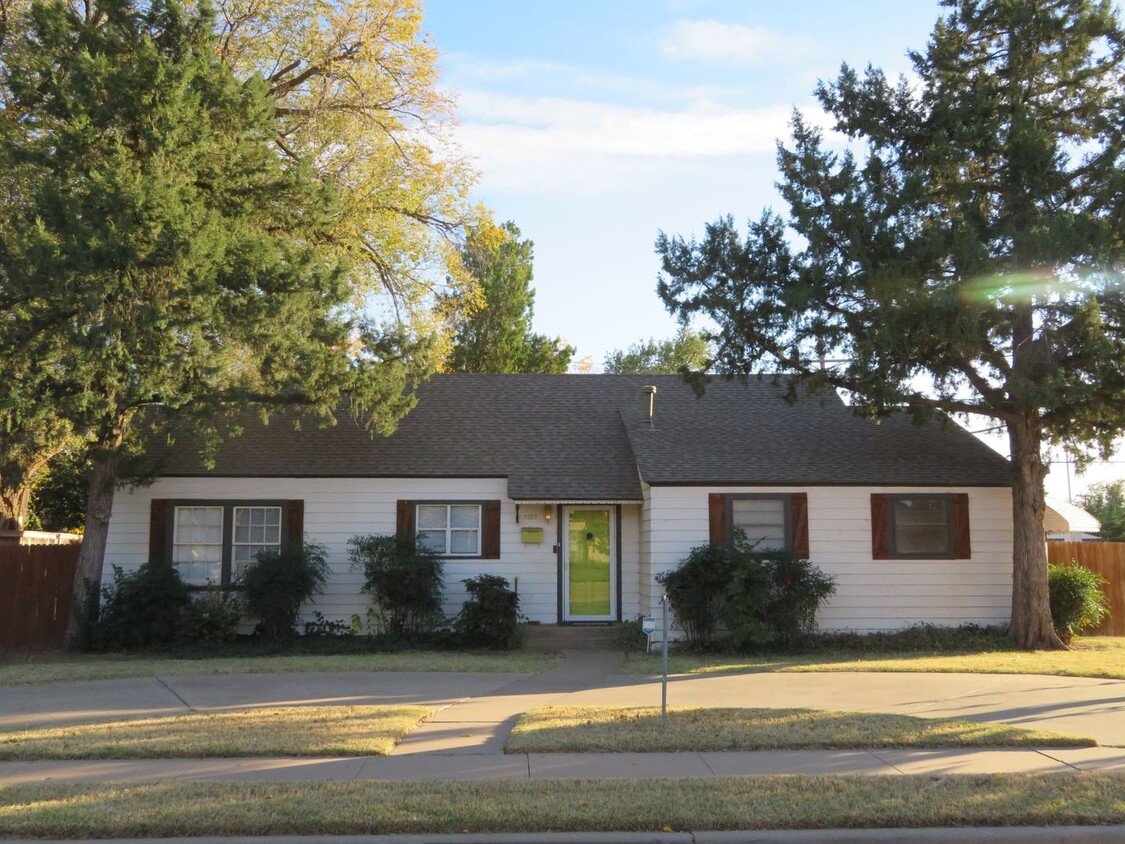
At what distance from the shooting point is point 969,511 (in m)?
17.7

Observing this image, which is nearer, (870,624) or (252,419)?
(870,624)

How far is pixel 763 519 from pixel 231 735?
10.3 meters

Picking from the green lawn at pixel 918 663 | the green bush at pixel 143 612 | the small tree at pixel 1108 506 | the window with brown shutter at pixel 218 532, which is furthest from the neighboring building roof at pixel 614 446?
the small tree at pixel 1108 506

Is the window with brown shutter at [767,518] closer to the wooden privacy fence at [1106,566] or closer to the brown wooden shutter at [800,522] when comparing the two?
the brown wooden shutter at [800,522]

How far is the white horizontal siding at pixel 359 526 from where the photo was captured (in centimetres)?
1805

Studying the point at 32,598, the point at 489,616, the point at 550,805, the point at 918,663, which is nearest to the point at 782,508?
the point at 918,663

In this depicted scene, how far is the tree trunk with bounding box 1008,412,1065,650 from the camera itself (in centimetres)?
1653

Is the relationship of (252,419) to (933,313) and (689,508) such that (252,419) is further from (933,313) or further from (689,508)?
(933,313)

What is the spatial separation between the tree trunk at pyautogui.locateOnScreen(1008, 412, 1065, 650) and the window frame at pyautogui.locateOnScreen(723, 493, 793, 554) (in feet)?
11.7

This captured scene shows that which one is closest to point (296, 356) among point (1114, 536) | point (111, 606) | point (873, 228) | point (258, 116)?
point (258, 116)

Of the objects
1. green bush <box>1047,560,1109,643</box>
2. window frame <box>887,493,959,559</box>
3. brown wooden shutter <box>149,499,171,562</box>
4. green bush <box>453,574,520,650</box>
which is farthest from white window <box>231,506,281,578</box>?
green bush <box>1047,560,1109,643</box>

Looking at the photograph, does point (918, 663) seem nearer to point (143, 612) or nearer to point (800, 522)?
point (800, 522)

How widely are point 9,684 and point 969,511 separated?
14.8 m

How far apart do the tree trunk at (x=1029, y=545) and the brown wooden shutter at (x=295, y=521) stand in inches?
471
